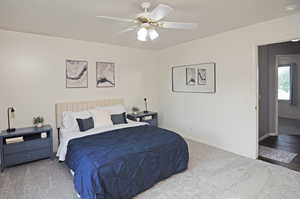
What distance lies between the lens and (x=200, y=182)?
9.00 feet

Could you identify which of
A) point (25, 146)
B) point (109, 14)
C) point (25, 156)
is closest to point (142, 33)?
point (109, 14)

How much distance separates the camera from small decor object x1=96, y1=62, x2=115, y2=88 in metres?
4.62

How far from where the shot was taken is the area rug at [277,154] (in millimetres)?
3486

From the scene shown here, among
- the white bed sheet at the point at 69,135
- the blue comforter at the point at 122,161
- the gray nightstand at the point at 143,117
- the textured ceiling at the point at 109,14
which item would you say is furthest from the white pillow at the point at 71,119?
the textured ceiling at the point at 109,14

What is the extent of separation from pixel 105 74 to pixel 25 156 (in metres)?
2.46

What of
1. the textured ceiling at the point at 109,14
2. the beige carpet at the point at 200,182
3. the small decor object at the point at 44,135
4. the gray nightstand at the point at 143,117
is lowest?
the beige carpet at the point at 200,182

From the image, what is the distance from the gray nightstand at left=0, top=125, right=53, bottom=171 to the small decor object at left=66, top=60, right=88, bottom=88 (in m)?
1.15

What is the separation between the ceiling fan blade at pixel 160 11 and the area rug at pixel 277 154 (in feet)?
11.0

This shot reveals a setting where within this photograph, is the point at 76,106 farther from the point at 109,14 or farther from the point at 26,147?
the point at 109,14

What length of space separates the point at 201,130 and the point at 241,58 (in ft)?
6.35

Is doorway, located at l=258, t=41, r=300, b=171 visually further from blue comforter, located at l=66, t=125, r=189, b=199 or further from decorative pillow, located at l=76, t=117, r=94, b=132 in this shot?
decorative pillow, located at l=76, t=117, r=94, b=132

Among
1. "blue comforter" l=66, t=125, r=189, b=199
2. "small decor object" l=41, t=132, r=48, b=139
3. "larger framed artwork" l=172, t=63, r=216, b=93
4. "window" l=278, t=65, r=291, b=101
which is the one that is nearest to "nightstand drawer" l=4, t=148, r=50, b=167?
"small decor object" l=41, t=132, r=48, b=139

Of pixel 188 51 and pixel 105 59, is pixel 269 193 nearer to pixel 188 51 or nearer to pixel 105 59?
pixel 188 51

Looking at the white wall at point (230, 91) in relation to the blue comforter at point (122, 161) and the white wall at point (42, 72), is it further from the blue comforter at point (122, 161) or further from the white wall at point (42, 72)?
the white wall at point (42, 72)
